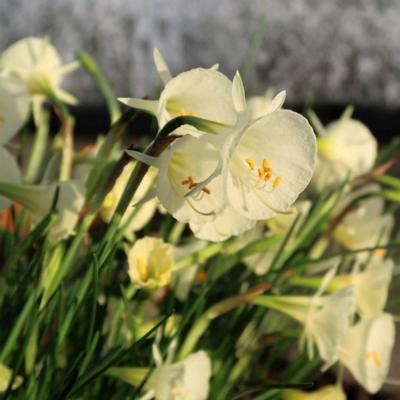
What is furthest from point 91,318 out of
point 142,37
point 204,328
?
point 142,37

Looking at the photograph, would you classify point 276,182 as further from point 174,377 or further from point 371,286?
point 371,286

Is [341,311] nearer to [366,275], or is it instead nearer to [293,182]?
[366,275]

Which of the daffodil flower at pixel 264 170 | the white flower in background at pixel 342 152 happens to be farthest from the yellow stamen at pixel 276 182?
the white flower in background at pixel 342 152

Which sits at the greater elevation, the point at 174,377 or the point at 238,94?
the point at 238,94

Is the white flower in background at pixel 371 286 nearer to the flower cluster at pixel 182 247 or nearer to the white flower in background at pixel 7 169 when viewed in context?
the flower cluster at pixel 182 247

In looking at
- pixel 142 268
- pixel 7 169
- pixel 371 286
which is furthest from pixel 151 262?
pixel 371 286

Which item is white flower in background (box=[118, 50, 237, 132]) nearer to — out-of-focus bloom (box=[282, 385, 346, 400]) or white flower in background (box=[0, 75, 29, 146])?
white flower in background (box=[0, 75, 29, 146])
